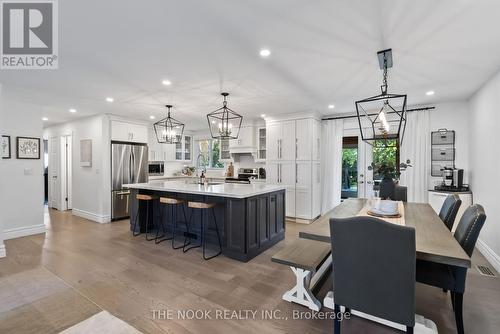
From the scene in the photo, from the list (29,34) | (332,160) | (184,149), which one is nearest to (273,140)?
(332,160)

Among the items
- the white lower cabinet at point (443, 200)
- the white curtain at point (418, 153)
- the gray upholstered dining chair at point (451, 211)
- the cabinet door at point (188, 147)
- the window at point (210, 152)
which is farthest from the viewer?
the cabinet door at point (188, 147)

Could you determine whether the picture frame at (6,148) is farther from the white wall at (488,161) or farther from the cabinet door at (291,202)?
the white wall at (488,161)

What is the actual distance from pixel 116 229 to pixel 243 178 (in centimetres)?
322

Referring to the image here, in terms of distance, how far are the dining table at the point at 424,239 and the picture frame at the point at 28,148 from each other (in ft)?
17.7

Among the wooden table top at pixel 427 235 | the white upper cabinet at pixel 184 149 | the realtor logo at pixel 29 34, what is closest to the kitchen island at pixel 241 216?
the wooden table top at pixel 427 235

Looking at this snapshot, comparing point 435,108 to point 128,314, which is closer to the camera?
point 128,314

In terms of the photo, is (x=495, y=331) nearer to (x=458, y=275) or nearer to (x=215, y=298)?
(x=458, y=275)

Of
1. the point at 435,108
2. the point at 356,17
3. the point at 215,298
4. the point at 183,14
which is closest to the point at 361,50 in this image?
the point at 356,17

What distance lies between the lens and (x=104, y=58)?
270 centimetres

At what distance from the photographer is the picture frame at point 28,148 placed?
451 cm

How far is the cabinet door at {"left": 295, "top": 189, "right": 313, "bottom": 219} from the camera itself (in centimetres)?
543

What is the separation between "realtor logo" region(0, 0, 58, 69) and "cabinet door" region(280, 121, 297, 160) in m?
4.27

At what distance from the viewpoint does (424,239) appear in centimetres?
182

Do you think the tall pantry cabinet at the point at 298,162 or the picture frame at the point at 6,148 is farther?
the tall pantry cabinet at the point at 298,162
